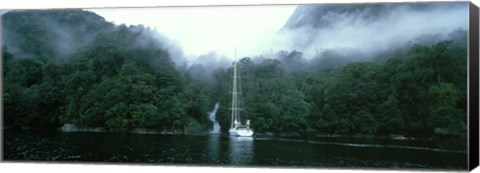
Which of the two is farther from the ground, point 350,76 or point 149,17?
point 149,17

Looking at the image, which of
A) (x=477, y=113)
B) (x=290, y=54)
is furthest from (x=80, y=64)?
(x=477, y=113)

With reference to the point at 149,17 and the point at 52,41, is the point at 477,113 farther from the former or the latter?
the point at 52,41

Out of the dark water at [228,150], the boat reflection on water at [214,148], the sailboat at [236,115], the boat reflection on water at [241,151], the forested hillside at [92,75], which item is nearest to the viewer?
the dark water at [228,150]

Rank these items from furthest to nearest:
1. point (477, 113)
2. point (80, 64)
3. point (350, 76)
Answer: point (80, 64) < point (350, 76) < point (477, 113)

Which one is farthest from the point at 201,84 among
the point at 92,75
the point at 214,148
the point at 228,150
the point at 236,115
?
the point at 92,75

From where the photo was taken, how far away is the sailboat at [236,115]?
18078mm

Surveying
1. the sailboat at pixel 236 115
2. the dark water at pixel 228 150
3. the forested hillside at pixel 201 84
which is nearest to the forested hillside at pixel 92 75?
the forested hillside at pixel 201 84

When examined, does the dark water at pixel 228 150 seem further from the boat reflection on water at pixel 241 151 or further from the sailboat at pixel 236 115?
the sailboat at pixel 236 115

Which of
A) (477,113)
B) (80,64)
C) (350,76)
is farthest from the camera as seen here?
(80,64)

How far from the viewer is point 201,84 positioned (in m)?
18.3

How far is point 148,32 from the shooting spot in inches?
715

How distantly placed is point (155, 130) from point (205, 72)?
1.92m

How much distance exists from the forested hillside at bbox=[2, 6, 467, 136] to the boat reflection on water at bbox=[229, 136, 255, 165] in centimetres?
40

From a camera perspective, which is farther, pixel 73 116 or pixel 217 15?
pixel 73 116
